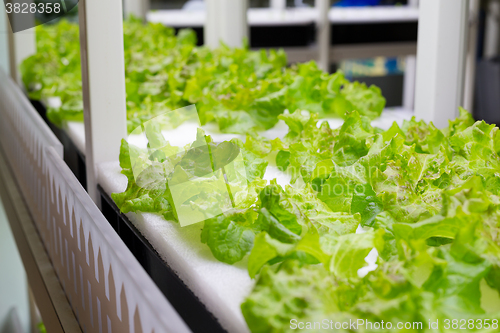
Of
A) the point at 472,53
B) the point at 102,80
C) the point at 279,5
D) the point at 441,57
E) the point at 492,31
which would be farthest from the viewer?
the point at 492,31

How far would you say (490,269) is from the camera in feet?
1.85

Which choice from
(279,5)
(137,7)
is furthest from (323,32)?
(137,7)

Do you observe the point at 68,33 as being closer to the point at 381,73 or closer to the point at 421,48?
the point at 421,48

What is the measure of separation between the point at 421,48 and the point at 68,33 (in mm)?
2385

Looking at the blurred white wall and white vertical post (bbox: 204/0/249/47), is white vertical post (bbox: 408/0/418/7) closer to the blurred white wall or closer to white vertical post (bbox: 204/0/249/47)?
white vertical post (bbox: 204/0/249/47)

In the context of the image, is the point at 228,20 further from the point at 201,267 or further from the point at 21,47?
the point at 201,267

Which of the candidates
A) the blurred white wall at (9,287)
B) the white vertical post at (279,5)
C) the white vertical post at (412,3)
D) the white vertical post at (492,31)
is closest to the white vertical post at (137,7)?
the white vertical post at (279,5)

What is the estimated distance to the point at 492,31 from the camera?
462 centimetres

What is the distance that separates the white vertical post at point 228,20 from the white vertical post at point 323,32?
212 centimetres

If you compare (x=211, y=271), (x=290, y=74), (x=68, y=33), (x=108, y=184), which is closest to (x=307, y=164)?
(x=211, y=271)

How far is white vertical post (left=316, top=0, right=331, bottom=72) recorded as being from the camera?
4348 millimetres

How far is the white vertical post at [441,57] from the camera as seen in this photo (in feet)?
4.10

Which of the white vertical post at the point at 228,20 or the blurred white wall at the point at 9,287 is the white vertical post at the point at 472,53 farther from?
the blurred white wall at the point at 9,287

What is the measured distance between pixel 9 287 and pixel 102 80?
1.82 m
